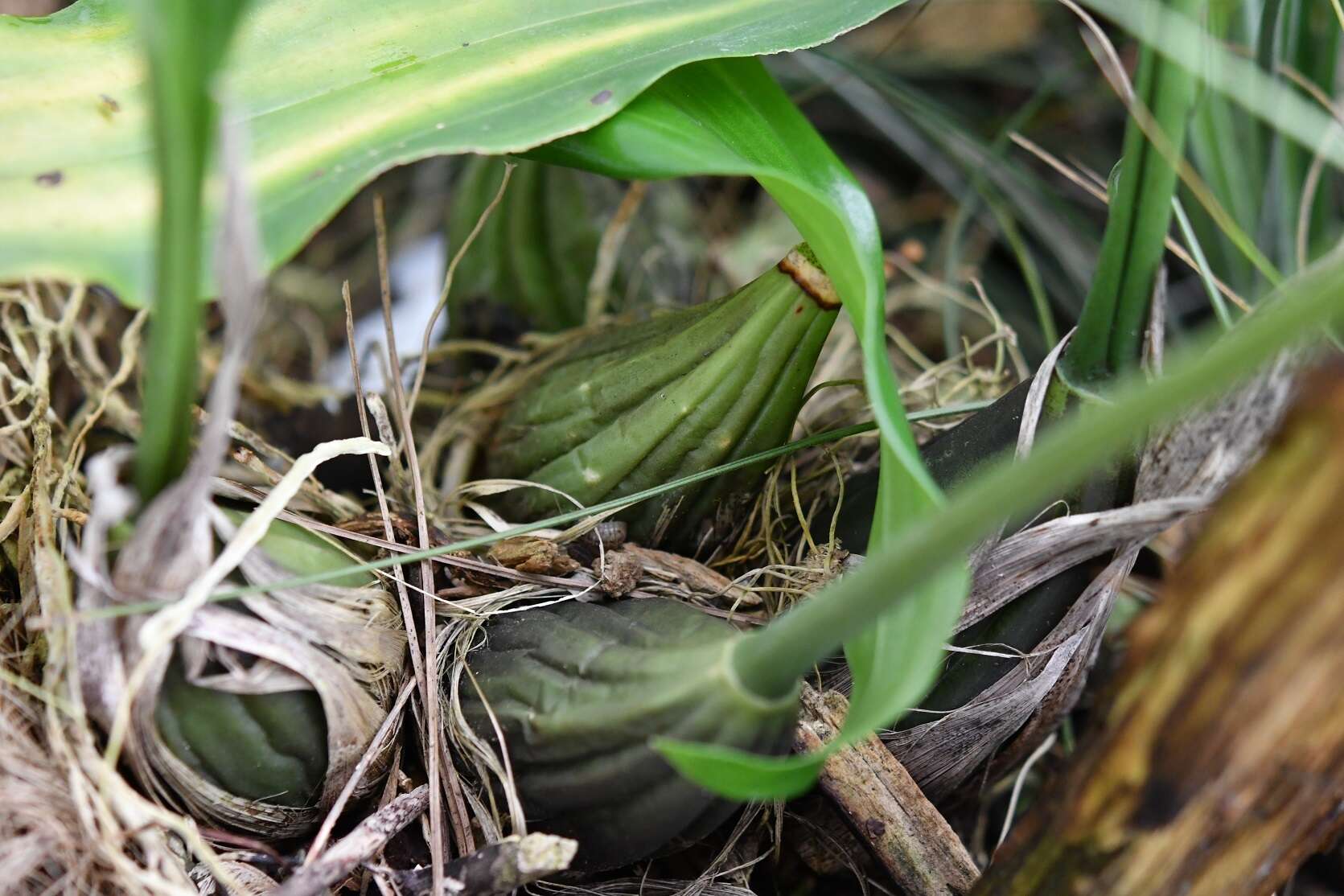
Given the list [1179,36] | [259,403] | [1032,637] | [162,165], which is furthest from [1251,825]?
[259,403]

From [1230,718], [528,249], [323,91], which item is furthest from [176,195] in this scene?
[528,249]

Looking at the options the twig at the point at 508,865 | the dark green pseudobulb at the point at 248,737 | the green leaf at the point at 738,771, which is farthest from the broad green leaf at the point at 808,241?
the dark green pseudobulb at the point at 248,737

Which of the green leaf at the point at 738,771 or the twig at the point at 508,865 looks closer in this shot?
the green leaf at the point at 738,771

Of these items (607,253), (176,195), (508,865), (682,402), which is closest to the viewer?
(176,195)

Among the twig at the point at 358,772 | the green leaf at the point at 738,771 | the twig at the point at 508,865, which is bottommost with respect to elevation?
the twig at the point at 508,865

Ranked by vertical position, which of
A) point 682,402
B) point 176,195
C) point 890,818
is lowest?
point 890,818

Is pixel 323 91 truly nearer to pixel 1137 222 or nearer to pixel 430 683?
pixel 430 683

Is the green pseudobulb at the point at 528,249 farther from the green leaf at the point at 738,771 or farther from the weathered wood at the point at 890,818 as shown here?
the green leaf at the point at 738,771
